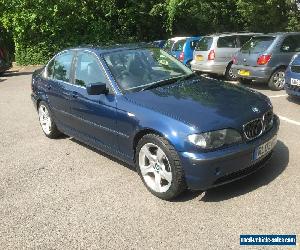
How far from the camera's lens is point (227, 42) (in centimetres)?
1258

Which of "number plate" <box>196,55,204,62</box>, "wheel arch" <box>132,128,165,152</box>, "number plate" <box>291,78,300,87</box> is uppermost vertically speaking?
"wheel arch" <box>132,128,165,152</box>

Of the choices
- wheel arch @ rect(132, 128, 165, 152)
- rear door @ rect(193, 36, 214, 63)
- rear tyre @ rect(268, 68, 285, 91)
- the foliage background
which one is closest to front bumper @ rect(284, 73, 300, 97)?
rear tyre @ rect(268, 68, 285, 91)

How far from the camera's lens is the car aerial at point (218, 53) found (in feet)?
40.1

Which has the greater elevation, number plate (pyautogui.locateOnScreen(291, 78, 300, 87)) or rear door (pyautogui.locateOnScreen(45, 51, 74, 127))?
rear door (pyautogui.locateOnScreen(45, 51, 74, 127))

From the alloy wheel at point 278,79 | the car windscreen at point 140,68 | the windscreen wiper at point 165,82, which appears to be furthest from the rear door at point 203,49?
the windscreen wiper at point 165,82

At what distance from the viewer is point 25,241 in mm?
3879

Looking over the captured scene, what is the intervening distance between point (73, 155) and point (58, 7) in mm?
15131

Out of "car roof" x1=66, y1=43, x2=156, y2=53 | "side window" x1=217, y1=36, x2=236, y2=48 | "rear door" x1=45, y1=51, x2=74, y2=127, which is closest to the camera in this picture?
"car roof" x1=66, y1=43, x2=156, y2=53

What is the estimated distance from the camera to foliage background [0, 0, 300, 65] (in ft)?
63.7

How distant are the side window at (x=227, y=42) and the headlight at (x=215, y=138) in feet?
28.3

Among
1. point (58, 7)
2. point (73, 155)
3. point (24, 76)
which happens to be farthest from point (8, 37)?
point (73, 155)

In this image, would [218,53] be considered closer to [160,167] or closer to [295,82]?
[295,82]

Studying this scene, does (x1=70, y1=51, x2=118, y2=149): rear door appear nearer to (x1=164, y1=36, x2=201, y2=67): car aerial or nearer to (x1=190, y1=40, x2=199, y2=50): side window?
(x1=164, y1=36, x2=201, y2=67): car aerial

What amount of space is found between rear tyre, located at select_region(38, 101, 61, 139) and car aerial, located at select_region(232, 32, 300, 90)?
18.3 ft
